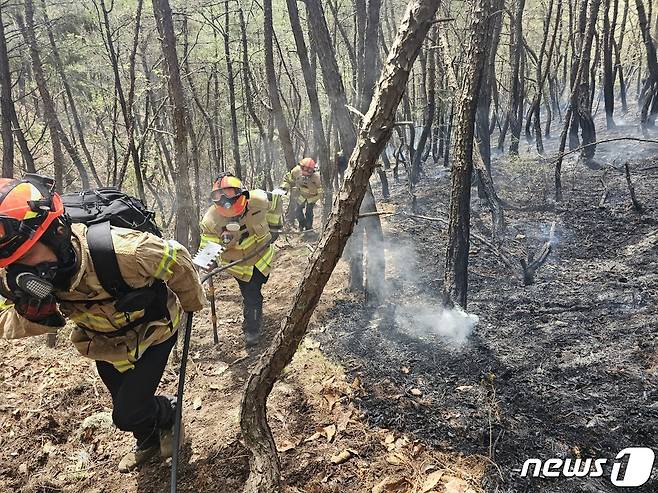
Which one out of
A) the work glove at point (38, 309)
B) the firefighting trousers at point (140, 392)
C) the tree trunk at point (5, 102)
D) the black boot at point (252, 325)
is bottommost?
the black boot at point (252, 325)

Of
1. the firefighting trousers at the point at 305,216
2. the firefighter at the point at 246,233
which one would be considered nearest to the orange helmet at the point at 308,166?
the firefighting trousers at the point at 305,216

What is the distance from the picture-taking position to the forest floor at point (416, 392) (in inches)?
116

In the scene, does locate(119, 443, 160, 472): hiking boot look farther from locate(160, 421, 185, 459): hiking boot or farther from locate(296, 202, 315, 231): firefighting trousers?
locate(296, 202, 315, 231): firefighting trousers

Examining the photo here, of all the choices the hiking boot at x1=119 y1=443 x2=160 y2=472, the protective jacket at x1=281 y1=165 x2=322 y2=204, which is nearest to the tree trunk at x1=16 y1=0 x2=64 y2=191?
Answer: the protective jacket at x1=281 y1=165 x2=322 y2=204

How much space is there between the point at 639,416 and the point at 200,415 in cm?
341

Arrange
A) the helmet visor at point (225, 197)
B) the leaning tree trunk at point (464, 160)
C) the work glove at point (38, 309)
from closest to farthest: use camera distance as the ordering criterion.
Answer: the work glove at point (38, 309) → the leaning tree trunk at point (464, 160) → the helmet visor at point (225, 197)

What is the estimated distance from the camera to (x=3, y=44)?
5.57 m

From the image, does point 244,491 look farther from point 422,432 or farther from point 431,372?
point 431,372

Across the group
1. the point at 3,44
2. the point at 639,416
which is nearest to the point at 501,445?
the point at 639,416

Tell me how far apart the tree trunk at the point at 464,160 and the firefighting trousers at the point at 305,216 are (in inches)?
255

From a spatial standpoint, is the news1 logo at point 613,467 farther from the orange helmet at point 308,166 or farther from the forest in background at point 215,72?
the orange helmet at point 308,166

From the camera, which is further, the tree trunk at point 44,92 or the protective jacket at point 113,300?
the tree trunk at point 44,92

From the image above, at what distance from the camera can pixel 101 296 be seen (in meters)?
2.64

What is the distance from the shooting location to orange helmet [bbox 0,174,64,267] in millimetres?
2129
